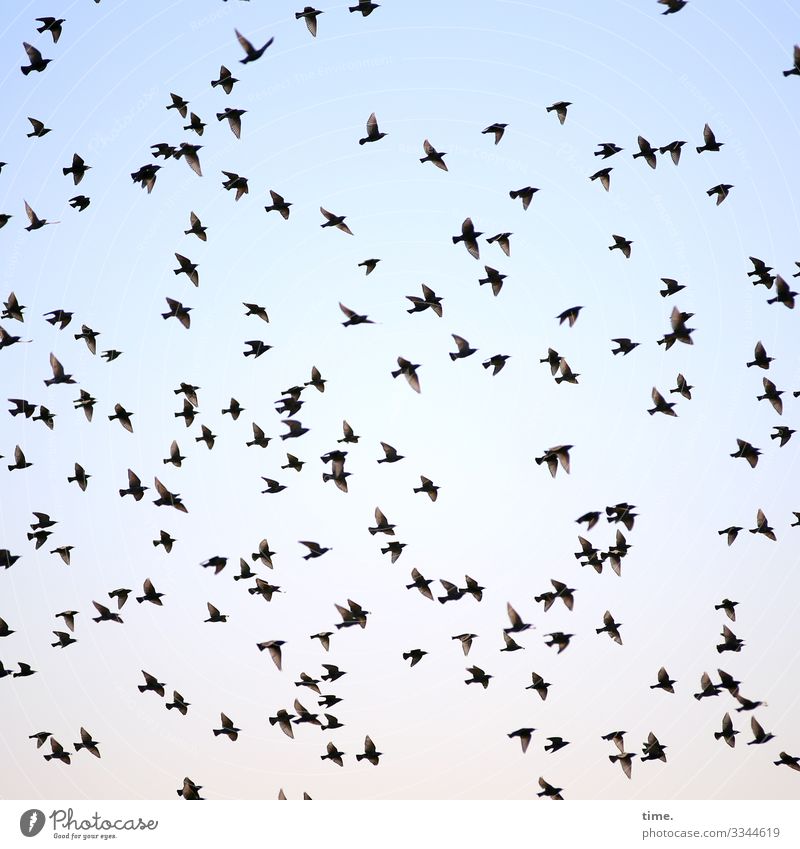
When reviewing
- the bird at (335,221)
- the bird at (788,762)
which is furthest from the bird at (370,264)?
the bird at (788,762)

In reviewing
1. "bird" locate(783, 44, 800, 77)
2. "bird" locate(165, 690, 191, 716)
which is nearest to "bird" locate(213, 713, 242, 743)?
"bird" locate(165, 690, 191, 716)

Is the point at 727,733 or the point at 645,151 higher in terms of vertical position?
the point at 645,151

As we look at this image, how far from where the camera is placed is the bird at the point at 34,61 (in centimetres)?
5516

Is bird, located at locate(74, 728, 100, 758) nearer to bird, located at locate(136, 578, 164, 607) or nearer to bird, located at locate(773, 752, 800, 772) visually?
bird, located at locate(136, 578, 164, 607)

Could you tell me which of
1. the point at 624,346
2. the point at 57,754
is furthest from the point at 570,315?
the point at 57,754

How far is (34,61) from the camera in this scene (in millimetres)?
55719

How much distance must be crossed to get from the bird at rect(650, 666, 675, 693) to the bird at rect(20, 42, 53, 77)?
34.6 metres

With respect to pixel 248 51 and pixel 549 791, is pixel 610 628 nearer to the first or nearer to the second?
pixel 549 791

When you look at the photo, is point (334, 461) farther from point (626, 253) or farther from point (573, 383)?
point (626, 253)

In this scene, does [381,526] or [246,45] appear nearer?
[246,45]

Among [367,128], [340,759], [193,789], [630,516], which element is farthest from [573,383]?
[193,789]

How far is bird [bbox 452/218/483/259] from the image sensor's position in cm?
5731
